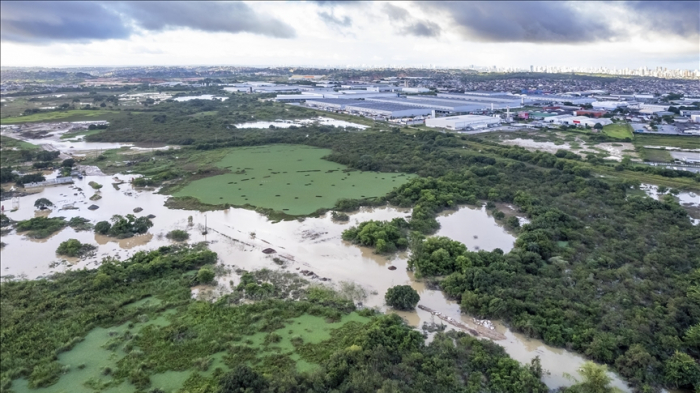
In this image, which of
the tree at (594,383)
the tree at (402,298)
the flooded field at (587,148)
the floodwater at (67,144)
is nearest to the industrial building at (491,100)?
the flooded field at (587,148)

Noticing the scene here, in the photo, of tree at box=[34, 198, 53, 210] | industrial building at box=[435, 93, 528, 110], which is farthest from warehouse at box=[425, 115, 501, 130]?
tree at box=[34, 198, 53, 210]

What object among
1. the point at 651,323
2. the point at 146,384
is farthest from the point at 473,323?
the point at 146,384

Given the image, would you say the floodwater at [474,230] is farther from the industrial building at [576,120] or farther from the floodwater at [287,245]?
the industrial building at [576,120]

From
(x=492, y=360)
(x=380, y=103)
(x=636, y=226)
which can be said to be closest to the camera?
(x=492, y=360)

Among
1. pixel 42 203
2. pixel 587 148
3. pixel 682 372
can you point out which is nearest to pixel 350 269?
pixel 682 372

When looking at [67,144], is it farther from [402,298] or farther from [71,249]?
[402,298]

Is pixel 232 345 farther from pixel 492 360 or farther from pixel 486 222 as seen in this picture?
pixel 486 222

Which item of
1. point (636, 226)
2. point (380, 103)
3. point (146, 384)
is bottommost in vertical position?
point (146, 384)
